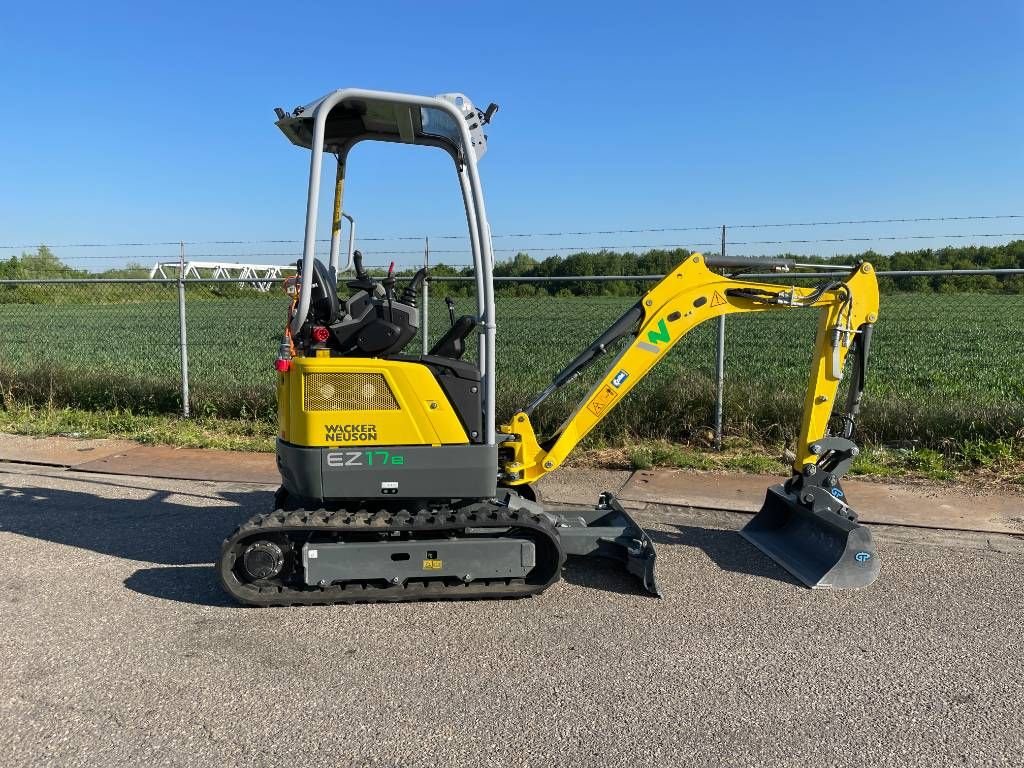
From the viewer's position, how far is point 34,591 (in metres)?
4.72

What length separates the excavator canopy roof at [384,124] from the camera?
4.52 m

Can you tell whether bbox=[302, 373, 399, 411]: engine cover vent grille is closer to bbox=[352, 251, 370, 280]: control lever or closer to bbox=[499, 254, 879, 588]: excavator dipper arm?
bbox=[352, 251, 370, 280]: control lever

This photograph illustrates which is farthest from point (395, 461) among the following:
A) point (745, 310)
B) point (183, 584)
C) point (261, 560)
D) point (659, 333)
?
point (745, 310)

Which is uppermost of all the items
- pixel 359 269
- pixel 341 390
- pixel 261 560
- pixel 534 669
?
pixel 359 269

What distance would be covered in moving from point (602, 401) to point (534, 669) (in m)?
1.90

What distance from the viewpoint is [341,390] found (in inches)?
175

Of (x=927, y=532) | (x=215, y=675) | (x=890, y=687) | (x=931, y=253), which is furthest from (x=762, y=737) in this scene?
(x=931, y=253)

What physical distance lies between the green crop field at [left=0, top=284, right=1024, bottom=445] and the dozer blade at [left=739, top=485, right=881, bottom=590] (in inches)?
102

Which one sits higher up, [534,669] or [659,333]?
[659,333]

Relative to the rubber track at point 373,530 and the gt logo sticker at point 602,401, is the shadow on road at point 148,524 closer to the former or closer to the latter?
the rubber track at point 373,530

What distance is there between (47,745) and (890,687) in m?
3.49

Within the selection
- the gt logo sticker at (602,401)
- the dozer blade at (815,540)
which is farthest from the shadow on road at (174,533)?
the gt logo sticker at (602,401)

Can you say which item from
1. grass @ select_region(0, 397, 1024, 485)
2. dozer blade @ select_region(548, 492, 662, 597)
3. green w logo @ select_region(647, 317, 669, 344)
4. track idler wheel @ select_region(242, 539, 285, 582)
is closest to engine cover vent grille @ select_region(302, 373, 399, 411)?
track idler wheel @ select_region(242, 539, 285, 582)

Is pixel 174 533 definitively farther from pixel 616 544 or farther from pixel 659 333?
pixel 659 333
